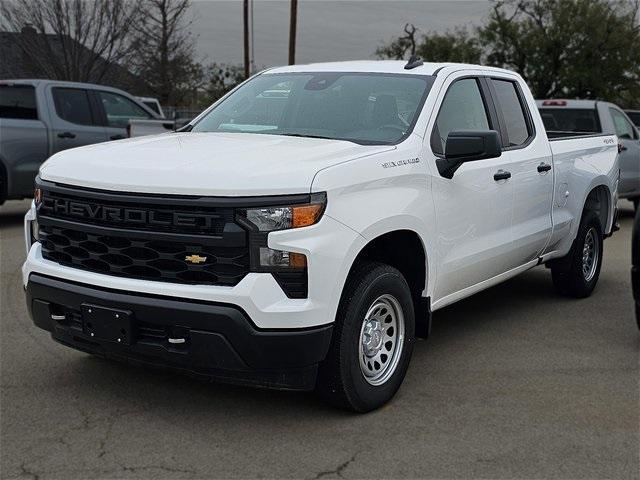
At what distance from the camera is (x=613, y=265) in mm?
8820

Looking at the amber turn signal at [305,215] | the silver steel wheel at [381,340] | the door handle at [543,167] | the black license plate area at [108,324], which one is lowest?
the silver steel wheel at [381,340]

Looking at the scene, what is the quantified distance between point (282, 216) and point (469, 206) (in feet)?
5.66

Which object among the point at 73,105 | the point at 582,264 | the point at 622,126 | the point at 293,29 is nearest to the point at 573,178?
the point at 582,264

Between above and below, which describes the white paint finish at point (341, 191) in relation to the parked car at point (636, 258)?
above

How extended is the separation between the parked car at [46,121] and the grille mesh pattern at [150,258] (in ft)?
23.3

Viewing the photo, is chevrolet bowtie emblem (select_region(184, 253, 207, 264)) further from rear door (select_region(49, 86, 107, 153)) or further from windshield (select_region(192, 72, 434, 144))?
rear door (select_region(49, 86, 107, 153))

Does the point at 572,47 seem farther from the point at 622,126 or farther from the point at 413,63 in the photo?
the point at 413,63

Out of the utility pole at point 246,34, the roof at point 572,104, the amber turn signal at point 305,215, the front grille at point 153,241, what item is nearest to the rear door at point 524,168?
the amber turn signal at point 305,215

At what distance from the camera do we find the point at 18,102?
11.2 metres

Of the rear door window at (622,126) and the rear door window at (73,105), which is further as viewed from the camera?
the rear door window at (622,126)

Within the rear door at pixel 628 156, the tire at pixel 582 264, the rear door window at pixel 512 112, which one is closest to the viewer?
the rear door window at pixel 512 112

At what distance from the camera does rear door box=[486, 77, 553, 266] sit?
5738 millimetres

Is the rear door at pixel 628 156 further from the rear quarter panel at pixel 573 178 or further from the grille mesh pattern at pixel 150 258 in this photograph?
the grille mesh pattern at pixel 150 258

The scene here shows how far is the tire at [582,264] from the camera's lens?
691 centimetres
